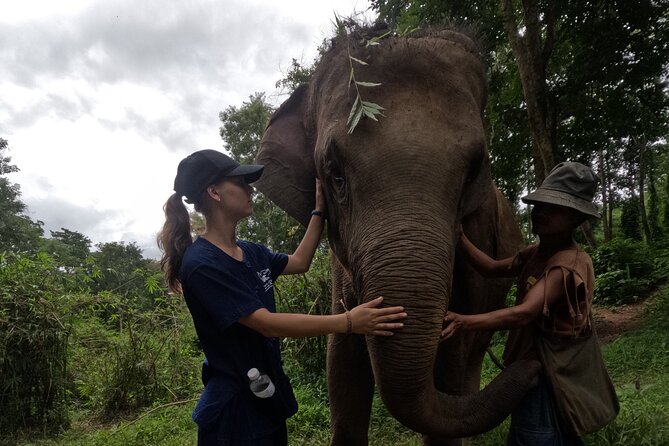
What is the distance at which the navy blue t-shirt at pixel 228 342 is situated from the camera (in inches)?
82.9

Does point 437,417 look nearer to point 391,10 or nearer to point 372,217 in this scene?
Answer: point 372,217

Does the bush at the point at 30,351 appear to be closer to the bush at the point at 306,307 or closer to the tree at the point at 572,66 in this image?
the bush at the point at 306,307

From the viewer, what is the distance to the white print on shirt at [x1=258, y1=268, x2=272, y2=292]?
8.25 feet

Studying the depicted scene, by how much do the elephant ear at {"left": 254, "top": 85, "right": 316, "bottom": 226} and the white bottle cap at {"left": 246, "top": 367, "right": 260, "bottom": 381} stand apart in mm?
1075

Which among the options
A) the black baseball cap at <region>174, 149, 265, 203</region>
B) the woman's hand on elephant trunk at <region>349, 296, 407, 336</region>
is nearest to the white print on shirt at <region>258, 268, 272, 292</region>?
the black baseball cap at <region>174, 149, 265, 203</region>

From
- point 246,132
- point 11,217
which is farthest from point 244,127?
point 11,217

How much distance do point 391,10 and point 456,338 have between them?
834 centimetres

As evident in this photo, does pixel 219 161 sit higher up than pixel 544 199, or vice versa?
pixel 219 161

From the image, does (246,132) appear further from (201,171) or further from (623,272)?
(201,171)

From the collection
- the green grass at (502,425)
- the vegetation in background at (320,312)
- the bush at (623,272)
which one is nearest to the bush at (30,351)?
the vegetation in background at (320,312)

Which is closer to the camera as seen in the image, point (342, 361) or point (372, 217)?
point (372, 217)

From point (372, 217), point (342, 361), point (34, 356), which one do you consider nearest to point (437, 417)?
point (372, 217)

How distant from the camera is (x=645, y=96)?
9.18 m

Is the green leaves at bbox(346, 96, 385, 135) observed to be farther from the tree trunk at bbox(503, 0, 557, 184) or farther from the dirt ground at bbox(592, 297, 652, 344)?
the dirt ground at bbox(592, 297, 652, 344)
